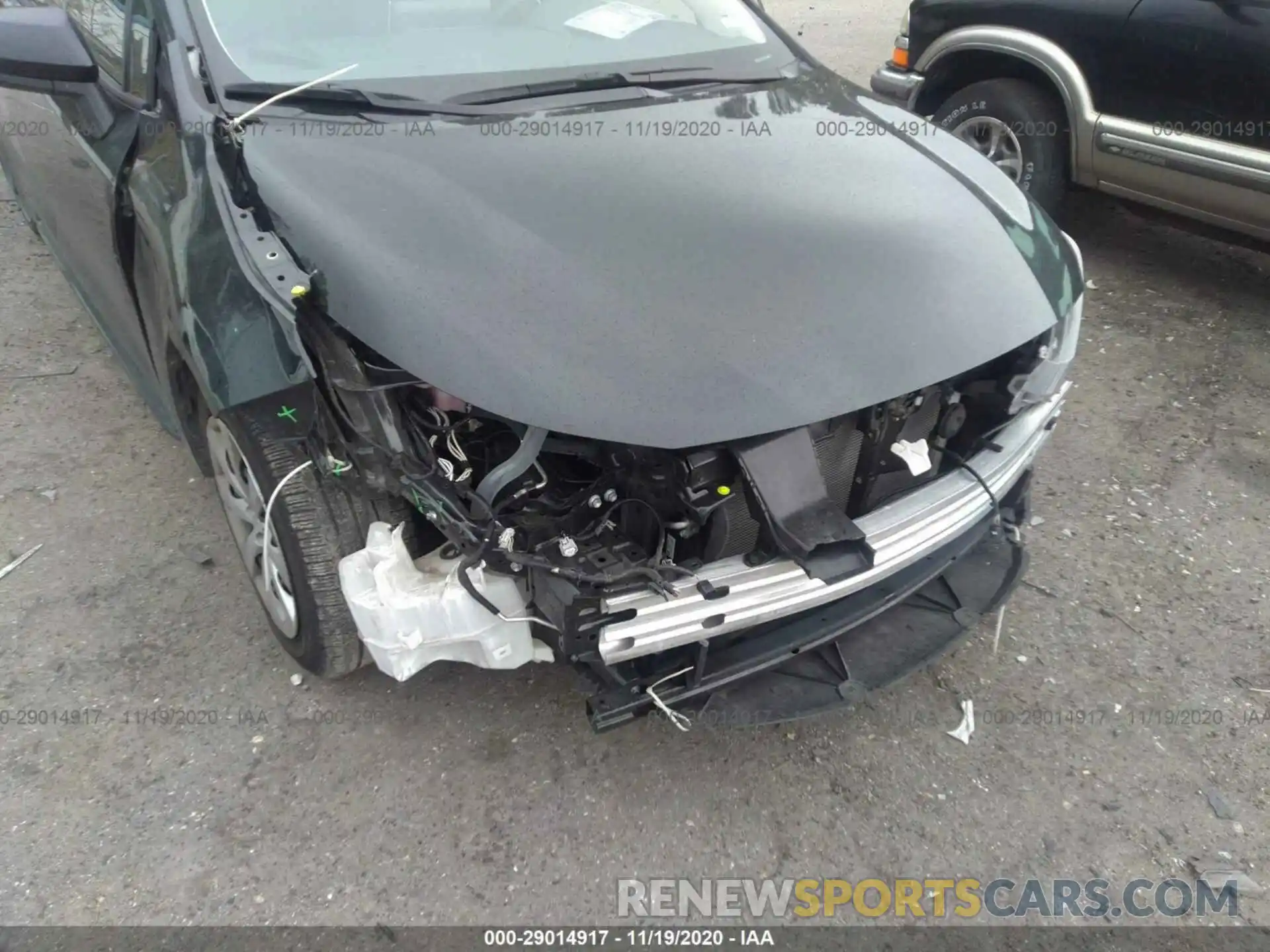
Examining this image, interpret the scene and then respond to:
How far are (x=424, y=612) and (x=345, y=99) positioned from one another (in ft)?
4.29

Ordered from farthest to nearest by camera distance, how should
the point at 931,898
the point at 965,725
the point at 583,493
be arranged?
the point at 965,725, the point at 931,898, the point at 583,493

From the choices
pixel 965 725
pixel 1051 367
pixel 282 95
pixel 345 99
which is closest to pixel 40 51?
pixel 282 95

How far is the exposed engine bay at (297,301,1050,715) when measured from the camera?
5.62 feet

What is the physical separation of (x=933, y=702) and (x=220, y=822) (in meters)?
1.80

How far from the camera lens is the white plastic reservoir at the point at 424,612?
1803 mm

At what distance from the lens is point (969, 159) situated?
2.58 metres

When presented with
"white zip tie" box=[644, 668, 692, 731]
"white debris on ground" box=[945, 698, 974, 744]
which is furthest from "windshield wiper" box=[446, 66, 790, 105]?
"white debris on ground" box=[945, 698, 974, 744]

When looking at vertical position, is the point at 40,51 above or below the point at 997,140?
above

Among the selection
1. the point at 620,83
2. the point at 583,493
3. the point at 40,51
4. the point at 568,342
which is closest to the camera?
the point at 568,342

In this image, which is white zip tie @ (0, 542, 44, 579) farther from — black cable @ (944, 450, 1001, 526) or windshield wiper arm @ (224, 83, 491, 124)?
black cable @ (944, 450, 1001, 526)

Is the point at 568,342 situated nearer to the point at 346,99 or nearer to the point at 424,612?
the point at 424,612

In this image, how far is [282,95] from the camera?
84.8 inches

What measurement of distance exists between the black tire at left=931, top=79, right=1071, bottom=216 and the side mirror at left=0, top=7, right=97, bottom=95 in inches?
157

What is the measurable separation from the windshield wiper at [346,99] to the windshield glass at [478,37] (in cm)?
4
